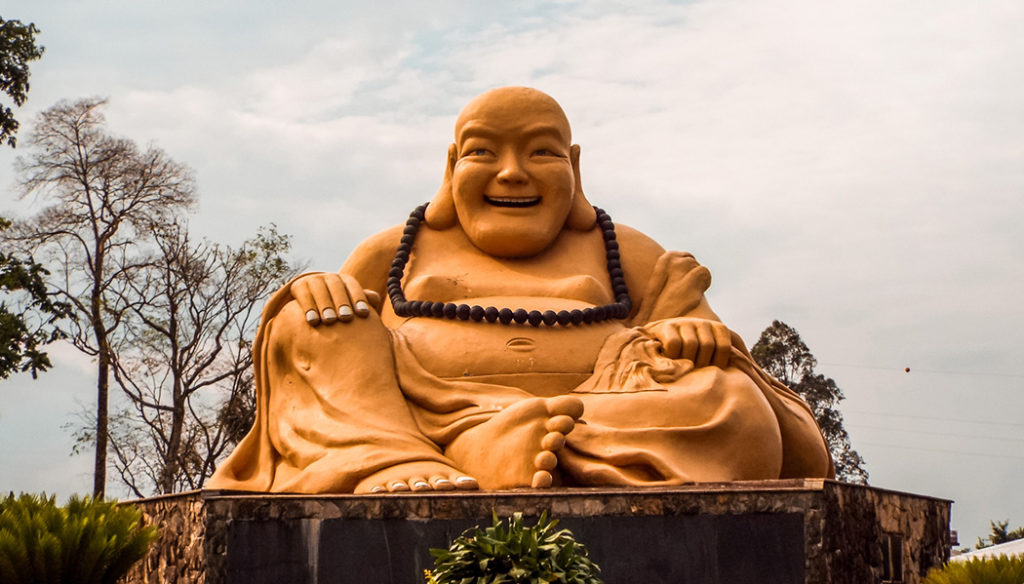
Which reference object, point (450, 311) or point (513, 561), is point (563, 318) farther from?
point (513, 561)

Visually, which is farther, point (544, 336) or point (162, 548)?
point (544, 336)

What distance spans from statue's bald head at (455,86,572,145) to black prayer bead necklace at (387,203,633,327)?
65 centimetres

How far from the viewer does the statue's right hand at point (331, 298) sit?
719cm

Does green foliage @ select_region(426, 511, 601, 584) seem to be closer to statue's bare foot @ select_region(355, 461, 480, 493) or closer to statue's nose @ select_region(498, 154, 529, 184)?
statue's bare foot @ select_region(355, 461, 480, 493)

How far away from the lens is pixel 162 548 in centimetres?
671

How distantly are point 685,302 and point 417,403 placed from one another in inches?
69.7

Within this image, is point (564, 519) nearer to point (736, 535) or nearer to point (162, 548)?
point (736, 535)

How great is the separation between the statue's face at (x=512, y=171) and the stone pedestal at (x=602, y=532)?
7.02ft

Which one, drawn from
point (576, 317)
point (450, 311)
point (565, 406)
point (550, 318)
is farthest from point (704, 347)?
point (450, 311)

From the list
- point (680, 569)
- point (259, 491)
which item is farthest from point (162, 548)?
point (680, 569)

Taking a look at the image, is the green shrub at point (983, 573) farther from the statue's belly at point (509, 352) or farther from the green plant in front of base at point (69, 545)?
the green plant in front of base at point (69, 545)

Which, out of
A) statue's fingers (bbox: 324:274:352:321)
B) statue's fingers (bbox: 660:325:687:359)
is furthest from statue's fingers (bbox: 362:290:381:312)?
statue's fingers (bbox: 660:325:687:359)

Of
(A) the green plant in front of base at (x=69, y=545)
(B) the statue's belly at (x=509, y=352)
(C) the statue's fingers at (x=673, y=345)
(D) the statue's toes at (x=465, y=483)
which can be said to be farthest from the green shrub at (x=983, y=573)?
(A) the green plant in front of base at (x=69, y=545)

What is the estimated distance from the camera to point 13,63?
14.2 m
